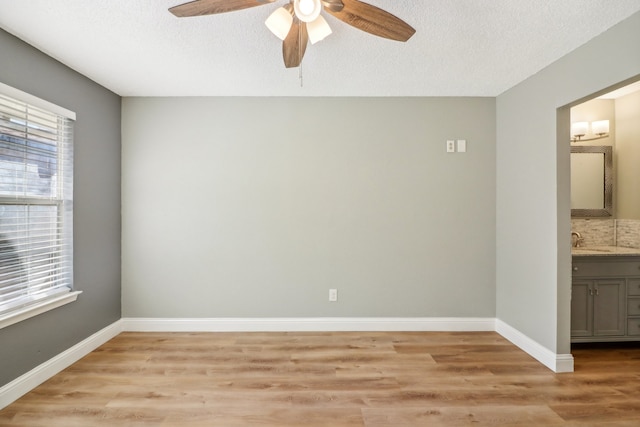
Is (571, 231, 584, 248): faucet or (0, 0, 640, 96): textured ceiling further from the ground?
(0, 0, 640, 96): textured ceiling

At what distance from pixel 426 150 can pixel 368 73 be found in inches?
41.9

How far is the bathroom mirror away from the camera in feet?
11.1

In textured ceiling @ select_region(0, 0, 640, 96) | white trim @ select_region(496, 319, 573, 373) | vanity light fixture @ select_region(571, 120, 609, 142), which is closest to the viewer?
textured ceiling @ select_region(0, 0, 640, 96)

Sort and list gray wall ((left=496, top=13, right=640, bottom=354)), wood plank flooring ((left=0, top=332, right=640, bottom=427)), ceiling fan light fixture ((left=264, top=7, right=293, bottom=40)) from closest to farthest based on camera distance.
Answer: ceiling fan light fixture ((left=264, top=7, right=293, bottom=40)) < wood plank flooring ((left=0, top=332, right=640, bottom=427)) < gray wall ((left=496, top=13, right=640, bottom=354))

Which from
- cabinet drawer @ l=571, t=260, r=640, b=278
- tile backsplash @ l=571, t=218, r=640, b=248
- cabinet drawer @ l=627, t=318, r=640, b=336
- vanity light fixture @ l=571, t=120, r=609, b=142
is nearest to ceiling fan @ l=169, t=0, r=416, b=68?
cabinet drawer @ l=571, t=260, r=640, b=278

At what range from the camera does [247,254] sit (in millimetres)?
3344

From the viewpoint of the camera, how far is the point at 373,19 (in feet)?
5.21

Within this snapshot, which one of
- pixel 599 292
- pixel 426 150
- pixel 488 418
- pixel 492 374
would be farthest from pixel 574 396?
pixel 426 150

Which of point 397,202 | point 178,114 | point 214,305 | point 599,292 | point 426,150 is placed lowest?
point 214,305

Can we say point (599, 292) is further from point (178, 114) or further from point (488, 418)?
point (178, 114)

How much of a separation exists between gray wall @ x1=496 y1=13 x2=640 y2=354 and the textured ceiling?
0.17m

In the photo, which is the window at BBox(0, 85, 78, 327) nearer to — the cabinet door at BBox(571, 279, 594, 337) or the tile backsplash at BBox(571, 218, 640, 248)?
the cabinet door at BBox(571, 279, 594, 337)

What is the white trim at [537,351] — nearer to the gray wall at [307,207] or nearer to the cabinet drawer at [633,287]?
the gray wall at [307,207]

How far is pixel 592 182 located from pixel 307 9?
139 inches
